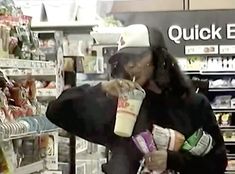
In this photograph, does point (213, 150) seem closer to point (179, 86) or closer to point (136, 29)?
point (179, 86)

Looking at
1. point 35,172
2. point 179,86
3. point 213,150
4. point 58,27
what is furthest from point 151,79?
point 58,27

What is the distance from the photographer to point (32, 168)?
1961mm

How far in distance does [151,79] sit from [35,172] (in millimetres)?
686

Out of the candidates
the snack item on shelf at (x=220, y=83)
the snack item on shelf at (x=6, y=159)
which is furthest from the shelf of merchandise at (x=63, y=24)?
the snack item on shelf at (x=220, y=83)

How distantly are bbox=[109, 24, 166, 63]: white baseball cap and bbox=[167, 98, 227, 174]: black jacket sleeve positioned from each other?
0.25 meters

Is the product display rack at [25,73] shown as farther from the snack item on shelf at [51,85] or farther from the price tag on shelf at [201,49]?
the price tag on shelf at [201,49]

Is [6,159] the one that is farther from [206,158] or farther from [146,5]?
[146,5]

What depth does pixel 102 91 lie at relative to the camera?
1667mm

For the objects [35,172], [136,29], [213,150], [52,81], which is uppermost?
[136,29]

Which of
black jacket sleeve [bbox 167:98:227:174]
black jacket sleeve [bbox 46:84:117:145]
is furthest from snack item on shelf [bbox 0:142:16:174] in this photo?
black jacket sleeve [bbox 167:98:227:174]

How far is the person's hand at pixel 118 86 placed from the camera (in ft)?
5.09

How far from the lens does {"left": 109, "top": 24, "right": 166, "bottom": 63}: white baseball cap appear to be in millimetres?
1605

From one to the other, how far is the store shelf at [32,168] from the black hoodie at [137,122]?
0.21 m

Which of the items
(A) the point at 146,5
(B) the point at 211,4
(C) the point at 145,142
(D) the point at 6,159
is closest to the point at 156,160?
(C) the point at 145,142
